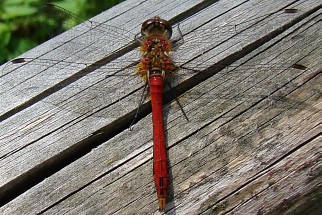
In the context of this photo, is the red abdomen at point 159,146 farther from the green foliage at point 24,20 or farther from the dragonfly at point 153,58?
the green foliage at point 24,20

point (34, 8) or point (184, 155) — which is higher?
point (34, 8)

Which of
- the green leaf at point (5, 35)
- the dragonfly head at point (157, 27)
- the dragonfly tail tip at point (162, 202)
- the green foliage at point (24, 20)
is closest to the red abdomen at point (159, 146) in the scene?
the dragonfly tail tip at point (162, 202)

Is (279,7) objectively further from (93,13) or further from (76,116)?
(93,13)

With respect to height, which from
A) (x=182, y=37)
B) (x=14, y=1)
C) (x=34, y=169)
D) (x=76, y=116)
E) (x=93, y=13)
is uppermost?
(x=14, y=1)

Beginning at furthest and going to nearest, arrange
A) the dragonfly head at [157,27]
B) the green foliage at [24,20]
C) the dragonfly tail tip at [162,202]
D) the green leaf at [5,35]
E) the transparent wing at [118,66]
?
the green leaf at [5,35], the green foliage at [24,20], the dragonfly head at [157,27], the transparent wing at [118,66], the dragonfly tail tip at [162,202]

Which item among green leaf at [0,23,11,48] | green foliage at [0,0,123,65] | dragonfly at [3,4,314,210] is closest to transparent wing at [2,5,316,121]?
dragonfly at [3,4,314,210]

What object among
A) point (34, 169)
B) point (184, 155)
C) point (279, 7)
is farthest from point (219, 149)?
point (279, 7)

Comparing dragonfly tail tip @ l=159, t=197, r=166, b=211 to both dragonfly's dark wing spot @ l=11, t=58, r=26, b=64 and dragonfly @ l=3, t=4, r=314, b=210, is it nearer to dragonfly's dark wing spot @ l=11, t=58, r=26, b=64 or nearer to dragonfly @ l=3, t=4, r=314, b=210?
dragonfly @ l=3, t=4, r=314, b=210
